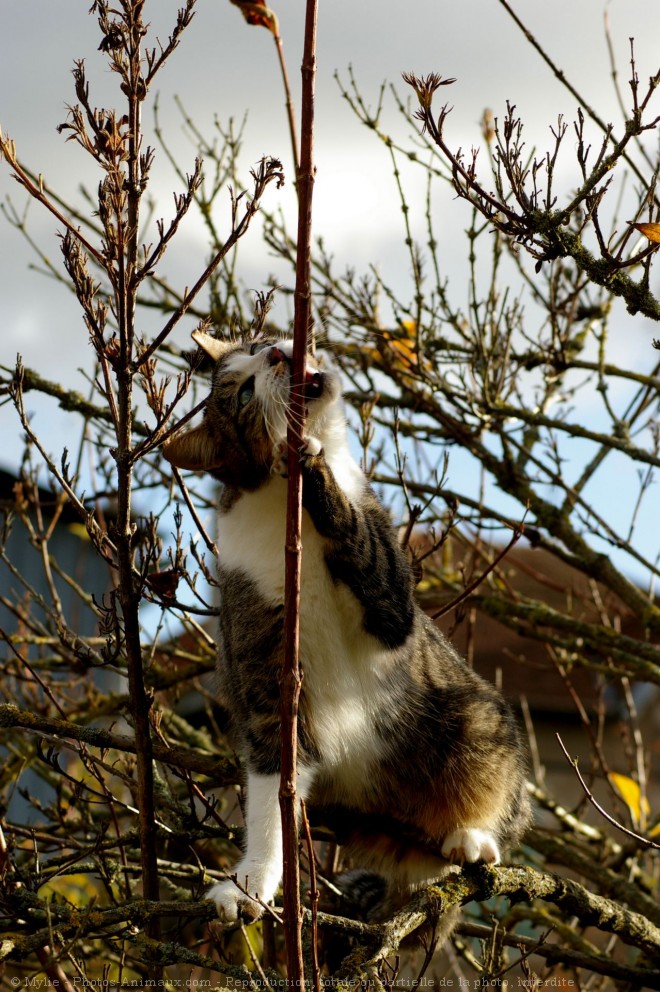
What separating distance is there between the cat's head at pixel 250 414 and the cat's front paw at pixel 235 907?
1320 mm

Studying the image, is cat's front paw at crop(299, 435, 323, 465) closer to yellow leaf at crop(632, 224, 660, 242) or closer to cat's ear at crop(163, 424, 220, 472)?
cat's ear at crop(163, 424, 220, 472)

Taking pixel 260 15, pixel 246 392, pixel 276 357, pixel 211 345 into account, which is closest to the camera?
pixel 260 15

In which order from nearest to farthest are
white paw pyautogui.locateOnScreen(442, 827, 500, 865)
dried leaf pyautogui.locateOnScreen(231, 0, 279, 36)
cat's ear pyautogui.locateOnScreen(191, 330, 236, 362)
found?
1. dried leaf pyautogui.locateOnScreen(231, 0, 279, 36)
2. white paw pyautogui.locateOnScreen(442, 827, 500, 865)
3. cat's ear pyautogui.locateOnScreen(191, 330, 236, 362)

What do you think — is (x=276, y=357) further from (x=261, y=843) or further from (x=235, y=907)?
(x=235, y=907)

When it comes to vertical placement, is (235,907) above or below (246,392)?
below

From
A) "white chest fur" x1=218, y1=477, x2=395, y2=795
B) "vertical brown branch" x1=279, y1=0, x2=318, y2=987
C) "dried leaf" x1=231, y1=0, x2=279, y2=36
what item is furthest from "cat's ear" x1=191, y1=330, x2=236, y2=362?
"dried leaf" x1=231, y1=0, x2=279, y2=36

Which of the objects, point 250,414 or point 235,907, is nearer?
point 235,907

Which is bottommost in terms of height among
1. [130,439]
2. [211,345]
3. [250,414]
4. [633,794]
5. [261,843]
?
[261,843]

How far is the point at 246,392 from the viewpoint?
331cm

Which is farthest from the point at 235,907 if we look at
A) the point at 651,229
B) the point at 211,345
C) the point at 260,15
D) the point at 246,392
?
the point at 260,15

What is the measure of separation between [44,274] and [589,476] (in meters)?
3.12

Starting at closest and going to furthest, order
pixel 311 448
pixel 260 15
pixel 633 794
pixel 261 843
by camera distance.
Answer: pixel 260 15 → pixel 311 448 → pixel 261 843 → pixel 633 794

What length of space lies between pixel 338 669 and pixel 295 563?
1256 mm

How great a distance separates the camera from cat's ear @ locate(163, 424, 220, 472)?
332cm
